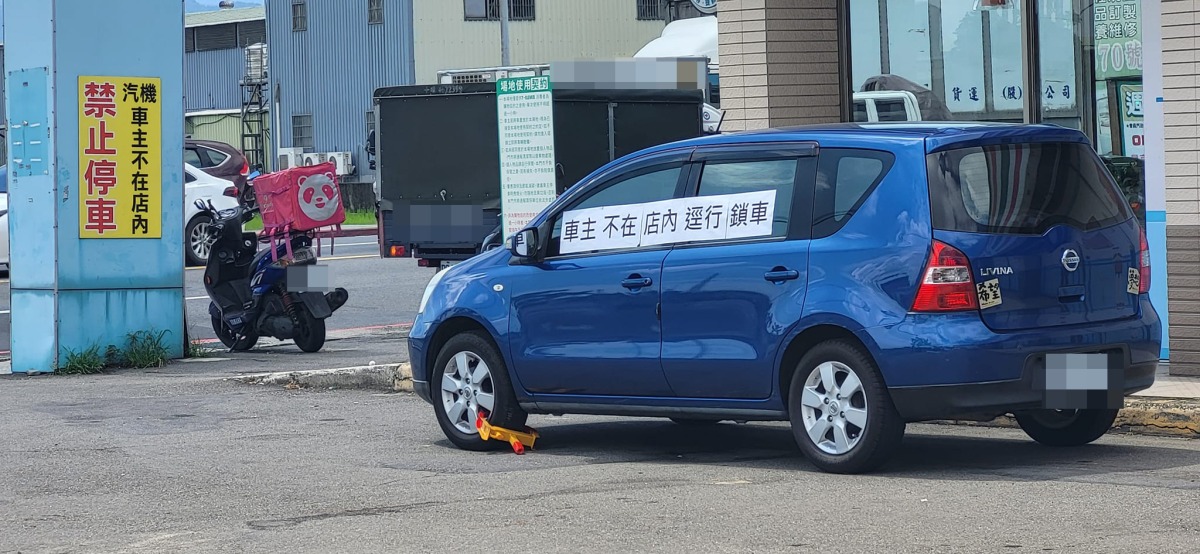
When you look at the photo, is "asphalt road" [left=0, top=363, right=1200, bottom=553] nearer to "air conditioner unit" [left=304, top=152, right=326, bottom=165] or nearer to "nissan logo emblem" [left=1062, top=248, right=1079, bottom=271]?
"nissan logo emblem" [left=1062, top=248, right=1079, bottom=271]

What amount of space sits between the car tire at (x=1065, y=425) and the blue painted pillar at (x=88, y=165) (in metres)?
8.05

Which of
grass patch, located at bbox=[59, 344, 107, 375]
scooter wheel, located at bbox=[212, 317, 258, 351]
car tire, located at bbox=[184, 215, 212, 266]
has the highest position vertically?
car tire, located at bbox=[184, 215, 212, 266]

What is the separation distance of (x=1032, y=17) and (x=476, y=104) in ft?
24.4

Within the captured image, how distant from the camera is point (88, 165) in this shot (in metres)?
13.9

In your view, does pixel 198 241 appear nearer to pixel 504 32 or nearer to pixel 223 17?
pixel 504 32

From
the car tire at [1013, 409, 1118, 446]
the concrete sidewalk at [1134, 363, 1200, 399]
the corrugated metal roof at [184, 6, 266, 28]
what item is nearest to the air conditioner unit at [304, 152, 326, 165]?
the corrugated metal roof at [184, 6, 266, 28]

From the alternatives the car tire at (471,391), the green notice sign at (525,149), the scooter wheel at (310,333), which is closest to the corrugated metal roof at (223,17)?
the scooter wheel at (310,333)

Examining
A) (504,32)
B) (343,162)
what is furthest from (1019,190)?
(343,162)

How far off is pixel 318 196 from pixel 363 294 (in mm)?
5454

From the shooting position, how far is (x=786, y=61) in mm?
12523

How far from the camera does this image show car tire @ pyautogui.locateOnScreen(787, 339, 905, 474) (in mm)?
7676

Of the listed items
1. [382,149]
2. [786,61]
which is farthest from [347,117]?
[786,61]

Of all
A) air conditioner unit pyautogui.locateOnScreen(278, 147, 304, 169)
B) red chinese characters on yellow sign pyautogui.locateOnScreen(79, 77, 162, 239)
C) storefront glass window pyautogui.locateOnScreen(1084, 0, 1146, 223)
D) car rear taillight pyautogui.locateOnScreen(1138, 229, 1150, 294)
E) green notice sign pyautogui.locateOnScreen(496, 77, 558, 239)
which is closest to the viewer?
car rear taillight pyautogui.locateOnScreen(1138, 229, 1150, 294)

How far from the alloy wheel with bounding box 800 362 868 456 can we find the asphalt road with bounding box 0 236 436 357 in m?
8.06
